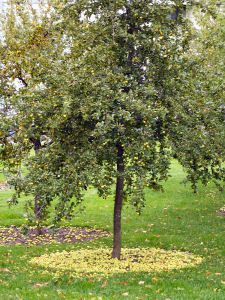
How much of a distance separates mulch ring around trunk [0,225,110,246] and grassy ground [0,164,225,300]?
0.64 metres

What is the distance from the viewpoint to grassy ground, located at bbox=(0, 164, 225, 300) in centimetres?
771

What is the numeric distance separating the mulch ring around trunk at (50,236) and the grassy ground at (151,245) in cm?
64

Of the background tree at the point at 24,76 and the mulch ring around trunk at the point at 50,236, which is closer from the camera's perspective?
the background tree at the point at 24,76

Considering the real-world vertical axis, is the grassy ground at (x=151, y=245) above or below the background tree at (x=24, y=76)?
below

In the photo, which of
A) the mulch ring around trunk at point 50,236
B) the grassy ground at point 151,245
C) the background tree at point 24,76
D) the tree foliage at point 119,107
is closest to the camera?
the grassy ground at point 151,245

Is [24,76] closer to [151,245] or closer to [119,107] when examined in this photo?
[119,107]

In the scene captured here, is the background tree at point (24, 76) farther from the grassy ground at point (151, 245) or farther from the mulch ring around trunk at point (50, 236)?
the grassy ground at point (151, 245)

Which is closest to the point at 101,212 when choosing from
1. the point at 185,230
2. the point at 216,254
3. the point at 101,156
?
the point at 185,230

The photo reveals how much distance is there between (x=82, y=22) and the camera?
34.2 ft

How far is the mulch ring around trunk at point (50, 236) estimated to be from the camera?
45.1 ft

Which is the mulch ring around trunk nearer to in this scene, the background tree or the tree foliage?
the background tree

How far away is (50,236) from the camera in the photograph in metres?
14.6

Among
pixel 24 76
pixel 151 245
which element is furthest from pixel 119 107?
pixel 24 76

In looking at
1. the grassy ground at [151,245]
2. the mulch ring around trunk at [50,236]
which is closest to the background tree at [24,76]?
the mulch ring around trunk at [50,236]
